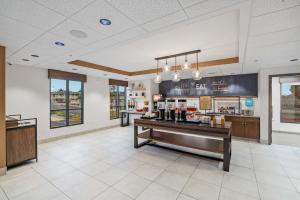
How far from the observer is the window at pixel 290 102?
6.04 meters

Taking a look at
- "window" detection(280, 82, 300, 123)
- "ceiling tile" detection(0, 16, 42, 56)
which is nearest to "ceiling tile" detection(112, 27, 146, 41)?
"ceiling tile" detection(0, 16, 42, 56)

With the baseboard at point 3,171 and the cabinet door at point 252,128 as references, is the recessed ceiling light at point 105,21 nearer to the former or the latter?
the baseboard at point 3,171

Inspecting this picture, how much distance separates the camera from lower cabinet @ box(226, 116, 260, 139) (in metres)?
4.83

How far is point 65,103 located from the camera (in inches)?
215

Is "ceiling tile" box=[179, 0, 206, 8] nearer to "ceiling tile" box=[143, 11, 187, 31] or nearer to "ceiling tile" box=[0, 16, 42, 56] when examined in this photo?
"ceiling tile" box=[143, 11, 187, 31]

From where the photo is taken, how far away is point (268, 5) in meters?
1.51

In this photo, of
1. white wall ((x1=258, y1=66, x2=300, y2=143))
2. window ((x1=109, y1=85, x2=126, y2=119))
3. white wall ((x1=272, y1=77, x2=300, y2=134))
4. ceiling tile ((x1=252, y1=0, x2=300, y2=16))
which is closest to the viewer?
ceiling tile ((x1=252, y1=0, x2=300, y2=16))

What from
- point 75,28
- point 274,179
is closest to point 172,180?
point 274,179

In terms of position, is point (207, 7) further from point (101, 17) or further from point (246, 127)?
point (246, 127)

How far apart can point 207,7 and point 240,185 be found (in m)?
2.89

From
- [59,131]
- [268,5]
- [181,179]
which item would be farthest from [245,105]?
[59,131]

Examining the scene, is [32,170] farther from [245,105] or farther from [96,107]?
[245,105]

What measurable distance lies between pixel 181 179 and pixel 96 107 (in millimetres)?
5148

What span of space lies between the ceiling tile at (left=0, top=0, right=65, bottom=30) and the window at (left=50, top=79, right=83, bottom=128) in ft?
12.5
